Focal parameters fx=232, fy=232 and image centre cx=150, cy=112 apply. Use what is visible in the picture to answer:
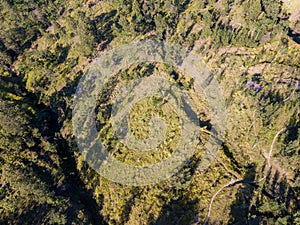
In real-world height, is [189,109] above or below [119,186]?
above

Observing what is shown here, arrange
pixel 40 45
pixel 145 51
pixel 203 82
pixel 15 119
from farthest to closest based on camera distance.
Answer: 1. pixel 40 45
2. pixel 145 51
3. pixel 203 82
4. pixel 15 119

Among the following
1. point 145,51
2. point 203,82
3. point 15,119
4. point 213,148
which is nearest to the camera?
point 213,148

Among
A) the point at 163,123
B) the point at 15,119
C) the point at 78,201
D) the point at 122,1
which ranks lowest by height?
the point at 78,201

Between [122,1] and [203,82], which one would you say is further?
[122,1]

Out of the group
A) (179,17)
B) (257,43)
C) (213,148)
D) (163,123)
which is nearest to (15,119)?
(163,123)

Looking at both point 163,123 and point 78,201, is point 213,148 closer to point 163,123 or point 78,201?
point 163,123

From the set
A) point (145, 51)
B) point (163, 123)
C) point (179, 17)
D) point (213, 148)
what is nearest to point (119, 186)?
point (163, 123)

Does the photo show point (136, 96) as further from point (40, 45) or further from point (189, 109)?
point (40, 45)
